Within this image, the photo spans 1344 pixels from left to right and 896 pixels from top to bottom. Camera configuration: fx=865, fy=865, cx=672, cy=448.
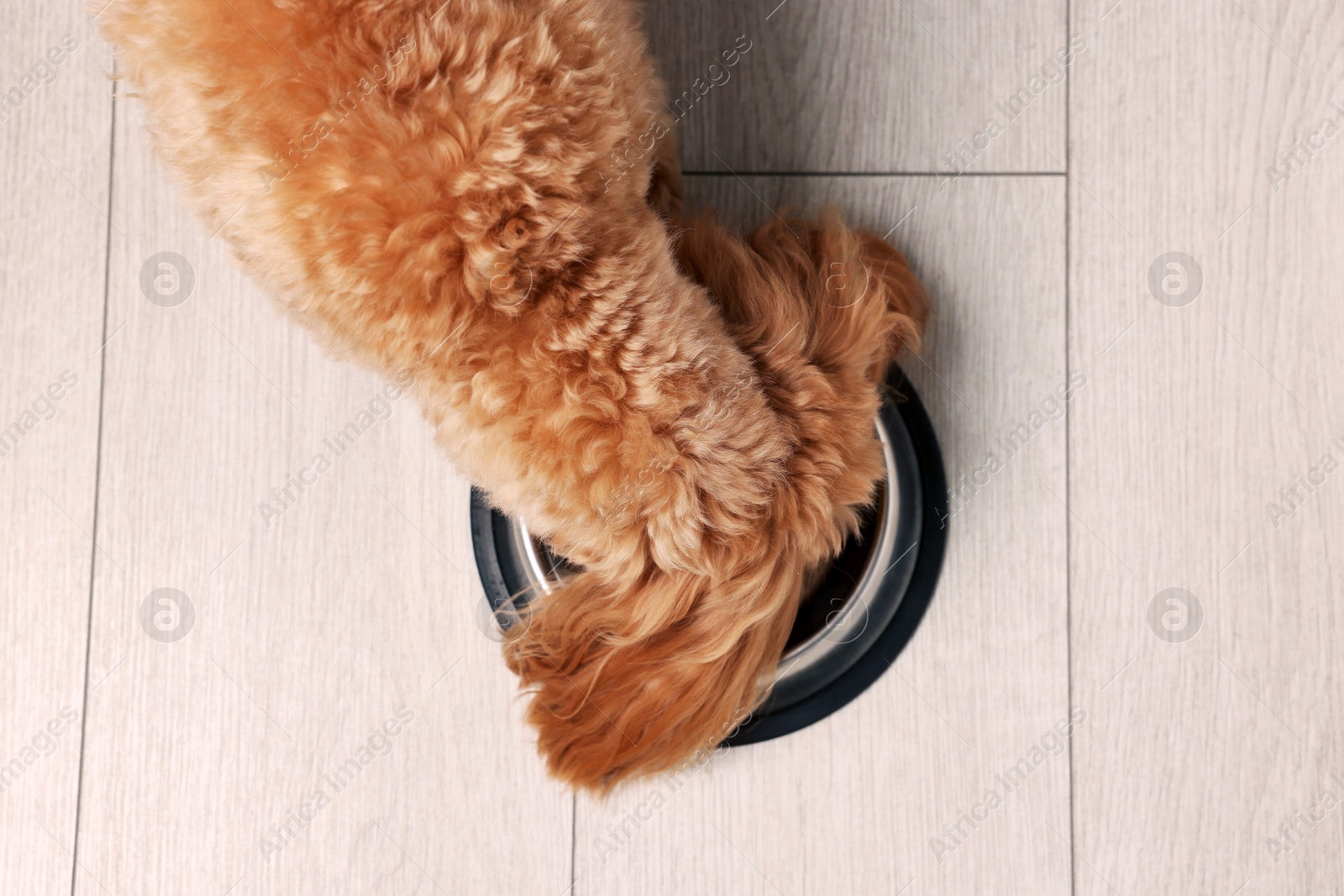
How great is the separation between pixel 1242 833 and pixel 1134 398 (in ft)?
1.37

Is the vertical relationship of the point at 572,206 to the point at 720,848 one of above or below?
above

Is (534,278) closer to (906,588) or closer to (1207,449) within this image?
(906,588)

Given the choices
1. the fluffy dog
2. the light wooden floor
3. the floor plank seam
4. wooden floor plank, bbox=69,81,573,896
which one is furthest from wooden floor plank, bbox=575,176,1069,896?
the floor plank seam

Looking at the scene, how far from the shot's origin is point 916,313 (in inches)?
28.4

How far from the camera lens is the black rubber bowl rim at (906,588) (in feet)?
2.57

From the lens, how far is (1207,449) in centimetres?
82

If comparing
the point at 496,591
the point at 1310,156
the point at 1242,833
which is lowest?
the point at 496,591

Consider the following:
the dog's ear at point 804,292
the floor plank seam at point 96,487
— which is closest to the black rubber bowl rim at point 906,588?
the dog's ear at point 804,292

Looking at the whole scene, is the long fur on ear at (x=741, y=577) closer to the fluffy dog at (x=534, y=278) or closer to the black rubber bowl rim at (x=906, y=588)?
the fluffy dog at (x=534, y=278)

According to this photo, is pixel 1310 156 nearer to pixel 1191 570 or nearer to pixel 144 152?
pixel 1191 570

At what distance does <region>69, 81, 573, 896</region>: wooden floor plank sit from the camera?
812mm

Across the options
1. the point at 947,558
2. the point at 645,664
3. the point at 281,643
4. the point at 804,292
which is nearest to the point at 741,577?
the point at 645,664

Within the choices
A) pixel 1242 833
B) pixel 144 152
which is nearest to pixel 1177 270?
pixel 1242 833

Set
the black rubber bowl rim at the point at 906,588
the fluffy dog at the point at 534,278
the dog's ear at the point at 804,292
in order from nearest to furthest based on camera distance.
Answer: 1. the fluffy dog at the point at 534,278
2. the dog's ear at the point at 804,292
3. the black rubber bowl rim at the point at 906,588
